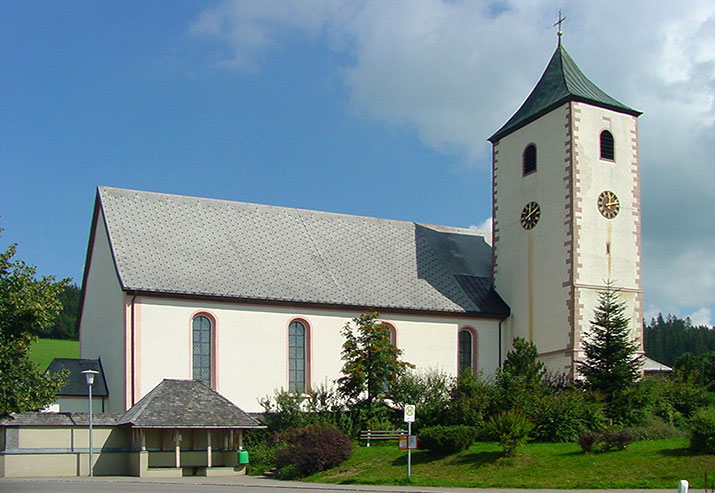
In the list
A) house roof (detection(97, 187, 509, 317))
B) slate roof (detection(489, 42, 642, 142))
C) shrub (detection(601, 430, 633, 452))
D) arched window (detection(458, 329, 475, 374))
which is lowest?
shrub (detection(601, 430, 633, 452))

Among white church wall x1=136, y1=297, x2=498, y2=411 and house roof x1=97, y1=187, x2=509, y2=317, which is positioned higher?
house roof x1=97, y1=187, x2=509, y2=317

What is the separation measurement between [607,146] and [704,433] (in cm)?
1802

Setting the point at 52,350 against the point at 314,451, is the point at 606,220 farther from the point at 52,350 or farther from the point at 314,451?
the point at 52,350

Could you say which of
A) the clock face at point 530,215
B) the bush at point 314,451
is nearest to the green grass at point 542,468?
the bush at point 314,451

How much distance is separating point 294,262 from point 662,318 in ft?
320

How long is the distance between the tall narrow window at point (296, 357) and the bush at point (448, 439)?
385 inches

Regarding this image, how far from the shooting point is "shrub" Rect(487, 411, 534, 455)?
27.2m

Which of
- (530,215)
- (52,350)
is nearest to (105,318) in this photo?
(530,215)

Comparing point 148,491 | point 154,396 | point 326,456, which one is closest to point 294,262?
point 154,396

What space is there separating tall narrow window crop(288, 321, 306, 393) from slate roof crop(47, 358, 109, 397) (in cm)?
717

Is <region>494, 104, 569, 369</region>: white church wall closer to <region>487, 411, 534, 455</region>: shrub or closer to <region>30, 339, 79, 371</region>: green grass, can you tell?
<region>487, 411, 534, 455</region>: shrub

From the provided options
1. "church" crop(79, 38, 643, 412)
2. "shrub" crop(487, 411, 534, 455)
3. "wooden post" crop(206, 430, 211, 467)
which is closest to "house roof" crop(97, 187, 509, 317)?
"church" crop(79, 38, 643, 412)

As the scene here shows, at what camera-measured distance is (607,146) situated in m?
40.9

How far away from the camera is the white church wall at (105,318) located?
115 feet
